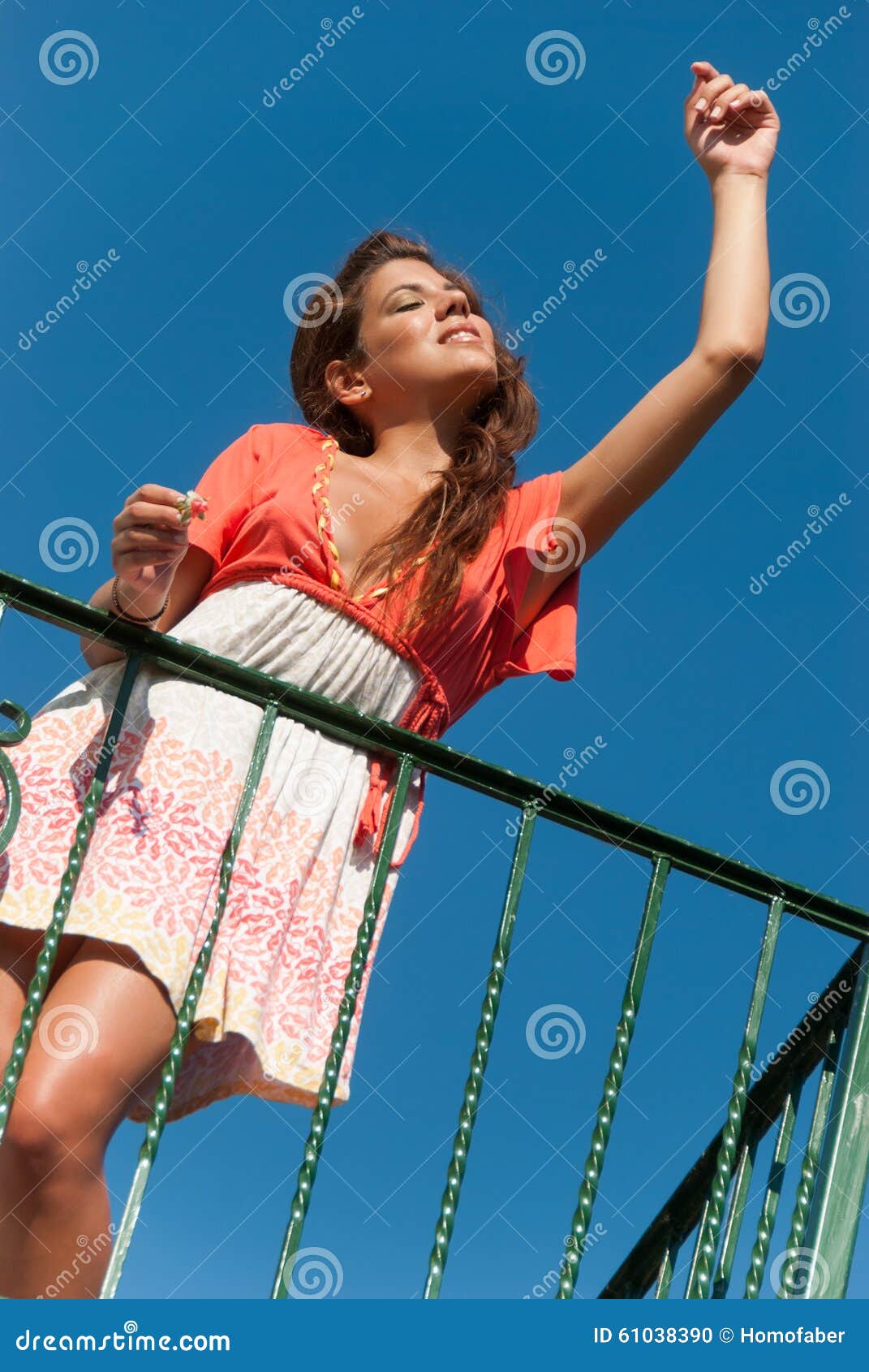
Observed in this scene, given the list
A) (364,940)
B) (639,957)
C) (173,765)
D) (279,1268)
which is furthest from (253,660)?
(279,1268)

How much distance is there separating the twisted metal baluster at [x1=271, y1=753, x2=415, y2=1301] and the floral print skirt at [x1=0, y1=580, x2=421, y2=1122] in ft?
0.22

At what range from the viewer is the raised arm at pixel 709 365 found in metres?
3.72

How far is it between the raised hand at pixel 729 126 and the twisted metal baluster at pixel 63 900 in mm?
1817

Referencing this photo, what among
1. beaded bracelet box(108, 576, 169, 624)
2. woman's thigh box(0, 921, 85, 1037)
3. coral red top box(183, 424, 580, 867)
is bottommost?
woman's thigh box(0, 921, 85, 1037)

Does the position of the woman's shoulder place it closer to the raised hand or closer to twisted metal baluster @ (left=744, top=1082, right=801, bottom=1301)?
the raised hand

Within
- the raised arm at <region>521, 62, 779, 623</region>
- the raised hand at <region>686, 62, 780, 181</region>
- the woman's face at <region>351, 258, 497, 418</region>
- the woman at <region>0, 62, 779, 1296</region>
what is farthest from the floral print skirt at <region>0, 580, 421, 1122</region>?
the raised hand at <region>686, 62, 780, 181</region>

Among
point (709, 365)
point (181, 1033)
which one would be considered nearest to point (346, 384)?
point (709, 365)

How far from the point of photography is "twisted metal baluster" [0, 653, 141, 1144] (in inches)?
113

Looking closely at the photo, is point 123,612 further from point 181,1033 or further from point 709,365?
point 709,365

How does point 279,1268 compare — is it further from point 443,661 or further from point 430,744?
point 443,661

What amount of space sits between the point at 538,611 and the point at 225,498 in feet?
2.45

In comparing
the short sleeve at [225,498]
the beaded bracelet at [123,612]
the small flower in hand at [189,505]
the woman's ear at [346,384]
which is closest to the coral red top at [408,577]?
the short sleeve at [225,498]

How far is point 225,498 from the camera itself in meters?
3.72

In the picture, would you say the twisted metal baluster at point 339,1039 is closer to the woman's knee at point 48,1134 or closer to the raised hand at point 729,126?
the woman's knee at point 48,1134
